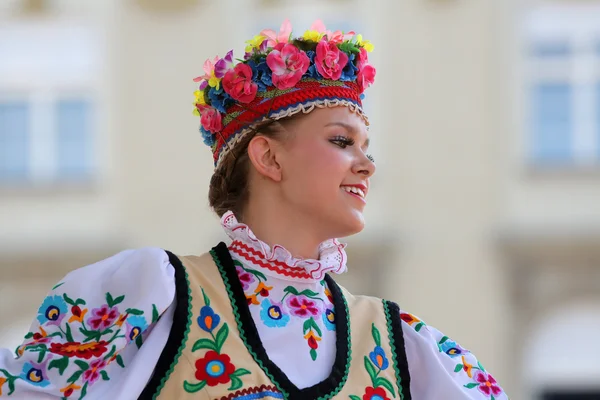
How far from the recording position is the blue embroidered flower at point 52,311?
1.98m

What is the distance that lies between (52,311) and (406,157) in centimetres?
684

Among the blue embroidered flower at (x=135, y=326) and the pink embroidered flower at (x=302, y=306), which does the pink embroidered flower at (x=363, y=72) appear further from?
the blue embroidered flower at (x=135, y=326)

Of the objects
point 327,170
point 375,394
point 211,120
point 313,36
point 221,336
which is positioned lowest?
point 375,394

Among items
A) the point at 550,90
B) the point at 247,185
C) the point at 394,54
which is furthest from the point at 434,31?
the point at 247,185

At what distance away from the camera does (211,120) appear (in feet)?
7.43

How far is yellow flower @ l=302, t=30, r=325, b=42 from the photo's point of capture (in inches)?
89.2

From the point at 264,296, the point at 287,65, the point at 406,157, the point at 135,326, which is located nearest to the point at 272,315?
the point at 264,296

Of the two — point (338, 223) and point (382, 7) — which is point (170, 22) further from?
point (338, 223)

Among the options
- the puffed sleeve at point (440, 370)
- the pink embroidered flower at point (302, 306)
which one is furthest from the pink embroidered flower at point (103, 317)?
the puffed sleeve at point (440, 370)

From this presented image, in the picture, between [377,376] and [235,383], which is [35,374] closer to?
[235,383]

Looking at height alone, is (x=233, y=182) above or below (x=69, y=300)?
above

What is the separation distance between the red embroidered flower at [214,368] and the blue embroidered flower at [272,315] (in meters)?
0.13

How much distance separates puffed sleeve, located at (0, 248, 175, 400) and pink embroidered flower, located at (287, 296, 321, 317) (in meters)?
0.24

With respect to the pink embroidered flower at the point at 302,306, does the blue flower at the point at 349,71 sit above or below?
above
